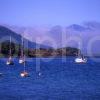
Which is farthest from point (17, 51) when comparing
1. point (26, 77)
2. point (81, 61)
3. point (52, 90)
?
point (52, 90)

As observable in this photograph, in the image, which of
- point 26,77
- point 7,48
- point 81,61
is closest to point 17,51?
point 7,48

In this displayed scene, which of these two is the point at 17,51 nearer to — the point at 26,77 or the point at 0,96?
the point at 26,77

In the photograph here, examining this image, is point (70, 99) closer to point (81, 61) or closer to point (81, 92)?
point (81, 92)

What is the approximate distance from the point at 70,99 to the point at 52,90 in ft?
24.3

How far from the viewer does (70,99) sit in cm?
3738

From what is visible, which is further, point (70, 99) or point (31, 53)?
point (31, 53)

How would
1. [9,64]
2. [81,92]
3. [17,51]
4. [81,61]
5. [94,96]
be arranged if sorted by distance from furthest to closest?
[17,51], [81,61], [9,64], [81,92], [94,96]

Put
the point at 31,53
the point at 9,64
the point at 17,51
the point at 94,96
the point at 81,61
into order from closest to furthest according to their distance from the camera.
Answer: the point at 94,96 → the point at 9,64 → the point at 81,61 → the point at 17,51 → the point at 31,53

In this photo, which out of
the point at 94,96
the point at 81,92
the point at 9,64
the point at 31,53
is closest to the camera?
the point at 94,96

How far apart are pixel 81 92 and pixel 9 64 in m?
61.8

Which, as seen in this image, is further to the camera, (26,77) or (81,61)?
(81,61)

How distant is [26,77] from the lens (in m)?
62.3

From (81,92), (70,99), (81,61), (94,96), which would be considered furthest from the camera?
(81,61)

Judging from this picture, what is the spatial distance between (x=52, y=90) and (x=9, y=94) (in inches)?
261
